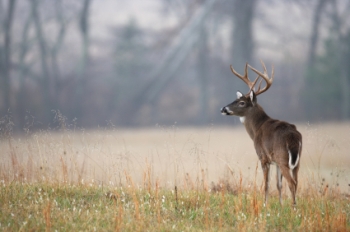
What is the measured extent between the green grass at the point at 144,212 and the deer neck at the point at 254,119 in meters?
1.02

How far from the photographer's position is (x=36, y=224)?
518 cm

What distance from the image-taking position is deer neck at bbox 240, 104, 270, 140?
7.22 metres

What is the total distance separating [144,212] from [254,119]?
2.34 m

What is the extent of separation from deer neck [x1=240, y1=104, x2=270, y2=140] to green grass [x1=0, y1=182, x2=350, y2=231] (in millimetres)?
1020

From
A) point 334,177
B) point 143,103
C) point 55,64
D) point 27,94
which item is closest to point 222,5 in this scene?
point 143,103

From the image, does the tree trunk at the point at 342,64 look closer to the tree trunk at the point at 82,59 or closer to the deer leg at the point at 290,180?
the tree trunk at the point at 82,59

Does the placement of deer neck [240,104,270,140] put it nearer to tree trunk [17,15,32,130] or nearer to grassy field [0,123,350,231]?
grassy field [0,123,350,231]

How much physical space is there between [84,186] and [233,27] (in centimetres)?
2171

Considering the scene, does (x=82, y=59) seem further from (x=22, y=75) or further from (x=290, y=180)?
(x=290, y=180)

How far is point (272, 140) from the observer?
6500mm

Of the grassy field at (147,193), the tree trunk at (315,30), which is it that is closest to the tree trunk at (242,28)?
the tree trunk at (315,30)

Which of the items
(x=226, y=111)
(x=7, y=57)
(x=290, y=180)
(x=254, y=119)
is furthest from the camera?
(x=7, y=57)

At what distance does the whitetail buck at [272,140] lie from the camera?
6.21m

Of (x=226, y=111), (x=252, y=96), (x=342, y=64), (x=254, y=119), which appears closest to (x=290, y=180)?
(x=254, y=119)
